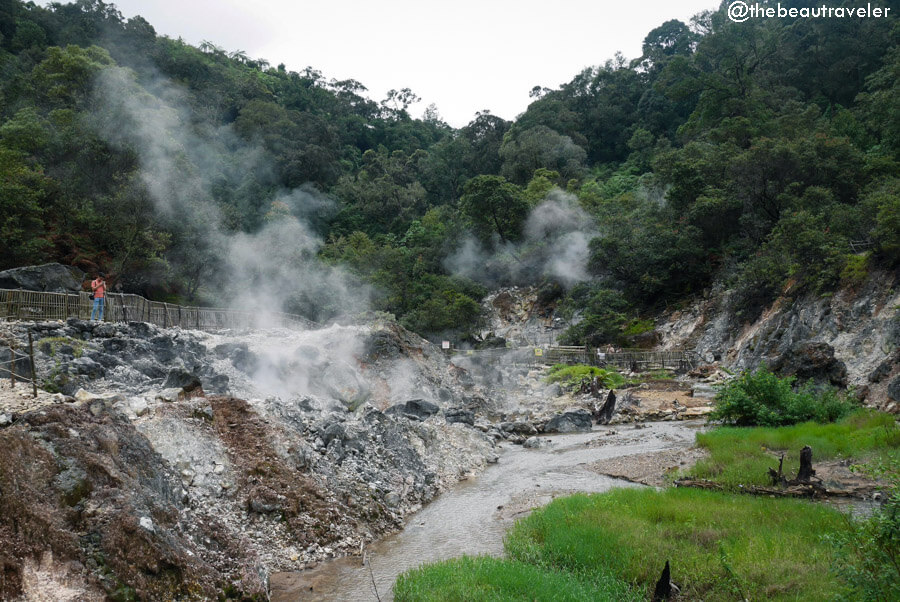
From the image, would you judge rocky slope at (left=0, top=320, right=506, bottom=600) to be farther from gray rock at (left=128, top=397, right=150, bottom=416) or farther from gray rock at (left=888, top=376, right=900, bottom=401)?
gray rock at (left=888, top=376, right=900, bottom=401)

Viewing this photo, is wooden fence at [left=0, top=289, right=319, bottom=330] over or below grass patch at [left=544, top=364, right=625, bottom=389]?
over

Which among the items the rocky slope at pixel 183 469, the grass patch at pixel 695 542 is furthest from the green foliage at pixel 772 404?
the grass patch at pixel 695 542

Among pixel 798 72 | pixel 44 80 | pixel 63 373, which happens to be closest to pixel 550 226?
pixel 798 72

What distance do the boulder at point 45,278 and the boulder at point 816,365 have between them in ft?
103

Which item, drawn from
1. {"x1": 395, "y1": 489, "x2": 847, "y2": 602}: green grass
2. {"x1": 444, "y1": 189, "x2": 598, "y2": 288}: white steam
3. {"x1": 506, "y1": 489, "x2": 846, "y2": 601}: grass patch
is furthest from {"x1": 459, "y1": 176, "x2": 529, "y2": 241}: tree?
{"x1": 395, "y1": 489, "x2": 847, "y2": 602}: green grass

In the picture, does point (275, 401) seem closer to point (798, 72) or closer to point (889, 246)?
point (889, 246)

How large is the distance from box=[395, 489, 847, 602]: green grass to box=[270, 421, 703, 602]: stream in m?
0.83

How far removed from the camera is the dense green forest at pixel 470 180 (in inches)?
1293

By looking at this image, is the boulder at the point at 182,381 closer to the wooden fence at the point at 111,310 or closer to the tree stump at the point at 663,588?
the wooden fence at the point at 111,310

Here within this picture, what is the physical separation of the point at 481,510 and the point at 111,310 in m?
13.6

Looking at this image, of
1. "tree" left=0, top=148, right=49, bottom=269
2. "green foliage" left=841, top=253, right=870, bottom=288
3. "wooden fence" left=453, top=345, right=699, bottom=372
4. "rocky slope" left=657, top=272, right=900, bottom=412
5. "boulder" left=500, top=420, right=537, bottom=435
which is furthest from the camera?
"wooden fence" left=453, top=345, right=699, bottom=372

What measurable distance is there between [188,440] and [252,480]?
130 cm

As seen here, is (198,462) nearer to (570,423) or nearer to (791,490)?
(791,490)

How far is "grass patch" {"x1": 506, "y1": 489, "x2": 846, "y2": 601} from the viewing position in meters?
6.83
